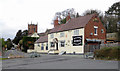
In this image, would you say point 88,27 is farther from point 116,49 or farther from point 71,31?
point 116,49

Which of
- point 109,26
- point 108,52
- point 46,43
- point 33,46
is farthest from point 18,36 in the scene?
point 108,52

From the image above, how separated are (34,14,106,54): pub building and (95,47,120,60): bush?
10573mm

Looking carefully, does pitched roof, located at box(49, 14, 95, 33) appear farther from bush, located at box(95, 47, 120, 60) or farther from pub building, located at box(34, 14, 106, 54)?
bush, located at box(95, 47, 120, 60)

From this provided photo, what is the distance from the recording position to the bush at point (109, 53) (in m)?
22.9

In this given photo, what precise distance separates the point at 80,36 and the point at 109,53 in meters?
16.6

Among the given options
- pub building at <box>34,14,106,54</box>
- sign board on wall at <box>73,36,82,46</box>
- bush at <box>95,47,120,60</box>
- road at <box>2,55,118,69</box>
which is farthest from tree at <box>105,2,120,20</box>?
road at <box>2,55,118,69</box>

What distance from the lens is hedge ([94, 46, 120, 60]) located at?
22.9 m

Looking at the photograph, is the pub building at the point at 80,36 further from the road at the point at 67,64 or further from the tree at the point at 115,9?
the road at the point at 67,64

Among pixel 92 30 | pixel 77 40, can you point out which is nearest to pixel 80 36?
pixel 77 40

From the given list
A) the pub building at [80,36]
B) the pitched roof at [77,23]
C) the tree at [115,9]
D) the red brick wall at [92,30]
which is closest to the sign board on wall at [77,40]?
the pub building at [80,36]

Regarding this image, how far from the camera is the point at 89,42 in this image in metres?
40.7

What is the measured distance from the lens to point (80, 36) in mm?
40344

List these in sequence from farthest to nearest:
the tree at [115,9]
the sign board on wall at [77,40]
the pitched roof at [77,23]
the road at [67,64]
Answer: the tree at [115,9], the pitched roof at [77,23], the sign board on wall at [77,40], the road at [67,64]

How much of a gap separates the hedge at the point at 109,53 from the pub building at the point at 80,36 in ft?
34.8
